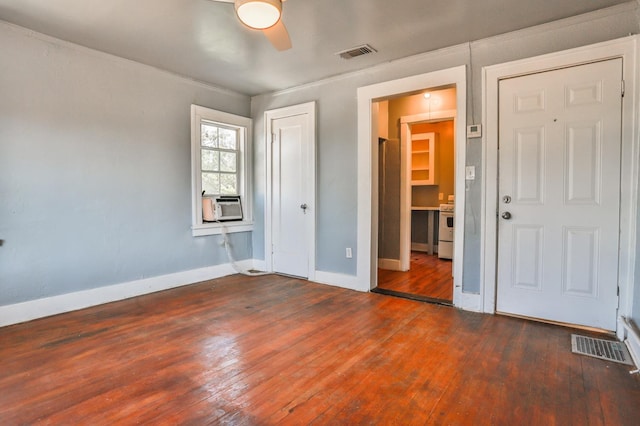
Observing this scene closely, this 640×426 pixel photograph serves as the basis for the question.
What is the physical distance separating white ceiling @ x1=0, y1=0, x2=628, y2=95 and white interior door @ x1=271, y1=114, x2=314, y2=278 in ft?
3.21

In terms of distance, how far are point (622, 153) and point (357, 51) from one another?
2367 millimetres

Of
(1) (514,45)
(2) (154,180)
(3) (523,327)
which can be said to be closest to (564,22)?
(1) (514,45)

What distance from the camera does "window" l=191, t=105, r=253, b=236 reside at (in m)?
4.25

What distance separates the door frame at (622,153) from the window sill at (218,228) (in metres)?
3.10

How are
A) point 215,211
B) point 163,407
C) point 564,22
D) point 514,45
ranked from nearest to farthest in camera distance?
point 163,407 → point 564,22 → point 514,45 → point 215,211

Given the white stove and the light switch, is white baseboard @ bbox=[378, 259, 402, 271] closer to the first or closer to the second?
the white stove

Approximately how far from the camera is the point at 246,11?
185 centimetres

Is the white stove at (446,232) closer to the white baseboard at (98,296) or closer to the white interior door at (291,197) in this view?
the white interior door at (291,197)

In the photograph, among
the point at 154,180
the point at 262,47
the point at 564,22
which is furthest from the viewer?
the point at 154,180

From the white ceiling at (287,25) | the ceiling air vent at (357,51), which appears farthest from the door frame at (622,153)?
the ceiling air vent at (357,51)

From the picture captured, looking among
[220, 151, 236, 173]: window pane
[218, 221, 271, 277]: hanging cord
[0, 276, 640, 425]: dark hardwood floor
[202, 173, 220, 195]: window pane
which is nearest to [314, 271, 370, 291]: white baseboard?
[0, 276, 640, 425]: dark hardwood floor

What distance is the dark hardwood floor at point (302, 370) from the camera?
1673 mm

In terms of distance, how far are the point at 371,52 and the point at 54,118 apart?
303 cm

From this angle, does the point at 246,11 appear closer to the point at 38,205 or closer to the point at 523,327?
the point at 38,205
